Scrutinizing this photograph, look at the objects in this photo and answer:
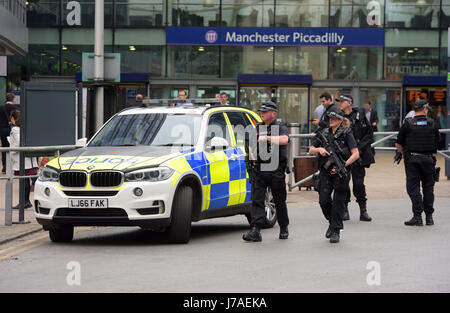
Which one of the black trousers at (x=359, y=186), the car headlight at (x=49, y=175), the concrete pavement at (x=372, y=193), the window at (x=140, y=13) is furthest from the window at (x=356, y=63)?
the car headlight at (x=49, y=175)

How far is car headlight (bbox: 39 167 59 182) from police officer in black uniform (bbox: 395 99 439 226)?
17.7 feet

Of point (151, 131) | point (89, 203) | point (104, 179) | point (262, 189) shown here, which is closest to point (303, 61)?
point (151, 131)

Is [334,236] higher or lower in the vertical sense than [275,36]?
lower

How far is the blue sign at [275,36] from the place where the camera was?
115 ft

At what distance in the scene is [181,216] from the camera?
36.3 ft

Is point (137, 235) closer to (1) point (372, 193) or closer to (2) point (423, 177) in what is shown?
(2) point (423, 177)

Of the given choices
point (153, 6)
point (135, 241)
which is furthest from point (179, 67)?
point (135, 241)

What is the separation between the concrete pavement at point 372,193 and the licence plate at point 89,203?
1279mm

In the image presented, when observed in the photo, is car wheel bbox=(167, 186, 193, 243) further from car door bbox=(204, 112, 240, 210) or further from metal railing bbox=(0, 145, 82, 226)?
metal railing bbox=(0, 145, 82, 226)

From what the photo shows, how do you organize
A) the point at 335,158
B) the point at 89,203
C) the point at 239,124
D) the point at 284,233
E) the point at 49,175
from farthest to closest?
the point at 239,124, the point at 284,233, the point at 335,158, the point at 49,175, the point at 89,203

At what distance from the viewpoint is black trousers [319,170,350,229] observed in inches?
458

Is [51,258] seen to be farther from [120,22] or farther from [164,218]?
[120,22]

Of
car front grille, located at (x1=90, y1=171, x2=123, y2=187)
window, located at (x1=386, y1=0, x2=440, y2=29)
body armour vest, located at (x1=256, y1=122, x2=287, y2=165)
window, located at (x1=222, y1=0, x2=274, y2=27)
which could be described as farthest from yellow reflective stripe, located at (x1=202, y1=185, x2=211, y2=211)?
window, located at (x1=386, y1=0, x2=440, y2=29)

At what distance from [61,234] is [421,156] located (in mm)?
5554
